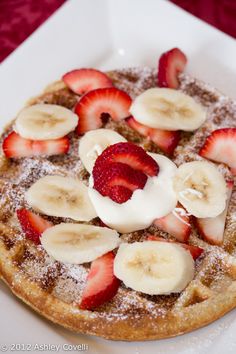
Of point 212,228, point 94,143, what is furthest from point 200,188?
point 94,143

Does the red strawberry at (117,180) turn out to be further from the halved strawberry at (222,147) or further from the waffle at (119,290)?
the halved strawberry at (222,147)

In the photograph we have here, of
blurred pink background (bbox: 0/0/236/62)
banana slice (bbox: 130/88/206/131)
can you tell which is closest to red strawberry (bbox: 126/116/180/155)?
banana slice (bbox: 130/88/206/131)

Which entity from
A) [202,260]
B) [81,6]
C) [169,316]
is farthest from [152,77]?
[169,316]

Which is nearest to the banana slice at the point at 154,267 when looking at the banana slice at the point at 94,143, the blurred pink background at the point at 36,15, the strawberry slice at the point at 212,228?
the strawberry slice at the point at 212,228

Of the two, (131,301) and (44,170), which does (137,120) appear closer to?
(44,170)

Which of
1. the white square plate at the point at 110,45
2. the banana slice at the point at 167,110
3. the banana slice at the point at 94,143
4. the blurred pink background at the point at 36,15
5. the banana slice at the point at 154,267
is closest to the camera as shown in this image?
the banana slice at the point at 154,267

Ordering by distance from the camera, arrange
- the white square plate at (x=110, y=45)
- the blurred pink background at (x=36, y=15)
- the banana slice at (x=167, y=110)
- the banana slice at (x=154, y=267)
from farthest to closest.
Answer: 1. the blurred pink background at (x=36, y=15)
2. the white square plate at (x=110, y=45)
3. the banana slice at (x=167, y=110)
4. the banana slice at (x=154, y=267)

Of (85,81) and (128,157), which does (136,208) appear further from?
(85,81)

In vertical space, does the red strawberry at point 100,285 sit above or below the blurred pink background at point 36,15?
below

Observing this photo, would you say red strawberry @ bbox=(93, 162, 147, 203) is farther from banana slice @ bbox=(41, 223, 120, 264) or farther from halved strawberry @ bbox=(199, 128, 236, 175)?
halved strawberry @ bbox=(199, 128, 236, 175)
